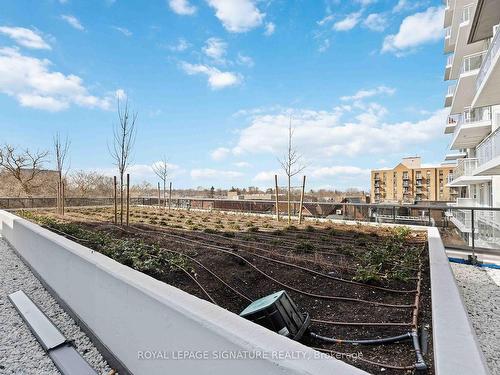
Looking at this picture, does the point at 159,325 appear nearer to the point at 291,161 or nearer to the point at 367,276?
the point at 367,276

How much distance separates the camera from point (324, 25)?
28.0 ft

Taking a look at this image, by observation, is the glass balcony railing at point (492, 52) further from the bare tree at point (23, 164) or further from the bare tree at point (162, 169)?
the bare tree at point (23, 164)

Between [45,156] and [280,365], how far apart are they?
26252 millimetres

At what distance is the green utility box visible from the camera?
184 centimetres

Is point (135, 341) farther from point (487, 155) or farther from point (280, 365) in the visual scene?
point (487, 155)

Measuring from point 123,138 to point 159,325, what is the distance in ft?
23.1

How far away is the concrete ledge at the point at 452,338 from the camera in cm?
108

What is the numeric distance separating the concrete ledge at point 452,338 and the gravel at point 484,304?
847mm

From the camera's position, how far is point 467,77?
1484 cm

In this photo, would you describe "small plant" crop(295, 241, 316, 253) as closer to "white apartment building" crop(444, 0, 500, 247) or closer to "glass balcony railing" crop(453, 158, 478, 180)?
"white apartment building" crop(444, 0, 500, 247)

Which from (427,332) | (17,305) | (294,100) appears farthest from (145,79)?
(427,332)

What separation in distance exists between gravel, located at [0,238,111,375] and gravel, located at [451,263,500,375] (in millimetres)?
3241

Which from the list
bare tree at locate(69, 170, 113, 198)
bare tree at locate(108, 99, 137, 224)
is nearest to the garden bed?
bare tree at locate(108, 99, 137, 224)

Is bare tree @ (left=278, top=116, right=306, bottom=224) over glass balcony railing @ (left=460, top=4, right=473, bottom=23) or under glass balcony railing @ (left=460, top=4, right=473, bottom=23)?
under
